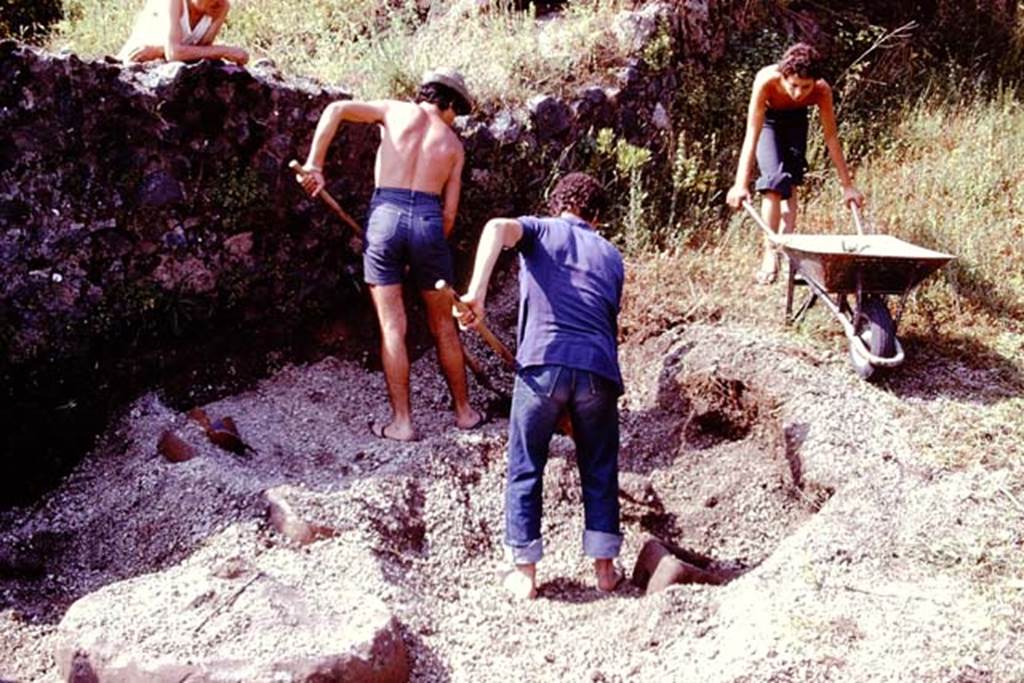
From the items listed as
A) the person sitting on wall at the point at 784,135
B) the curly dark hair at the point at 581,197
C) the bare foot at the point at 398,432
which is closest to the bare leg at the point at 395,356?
the bare foot at the point at 398,432

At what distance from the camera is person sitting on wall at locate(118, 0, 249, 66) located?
20.4ft

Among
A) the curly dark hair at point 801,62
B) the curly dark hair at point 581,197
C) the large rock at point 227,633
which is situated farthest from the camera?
the curly dark hair at point 801,62

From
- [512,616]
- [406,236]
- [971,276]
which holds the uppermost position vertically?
[406,236]

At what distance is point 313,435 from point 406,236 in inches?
45.3

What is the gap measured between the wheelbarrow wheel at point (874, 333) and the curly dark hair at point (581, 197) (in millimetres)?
1767

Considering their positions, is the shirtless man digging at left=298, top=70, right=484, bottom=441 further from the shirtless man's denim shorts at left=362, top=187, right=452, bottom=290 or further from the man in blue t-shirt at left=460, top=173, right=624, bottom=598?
the man in blue t-shirt at left=460, top=173, right=624, bottom=598

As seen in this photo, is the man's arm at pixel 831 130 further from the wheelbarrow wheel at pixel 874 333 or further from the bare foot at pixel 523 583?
the bare foot at pixel 523 583

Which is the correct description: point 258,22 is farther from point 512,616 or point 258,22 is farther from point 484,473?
point 512,616

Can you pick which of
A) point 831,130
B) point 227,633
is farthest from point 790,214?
point 227,633

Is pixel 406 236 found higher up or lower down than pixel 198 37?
lower down

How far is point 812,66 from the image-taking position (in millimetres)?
6801

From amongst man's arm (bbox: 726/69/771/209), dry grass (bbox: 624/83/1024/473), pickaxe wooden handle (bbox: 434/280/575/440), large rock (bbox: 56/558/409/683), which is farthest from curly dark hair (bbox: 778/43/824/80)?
large rock (bbox: 56/558/409/683)

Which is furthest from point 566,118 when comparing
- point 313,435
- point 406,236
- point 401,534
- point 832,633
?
point 832,633

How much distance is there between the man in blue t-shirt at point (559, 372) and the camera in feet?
16.0
